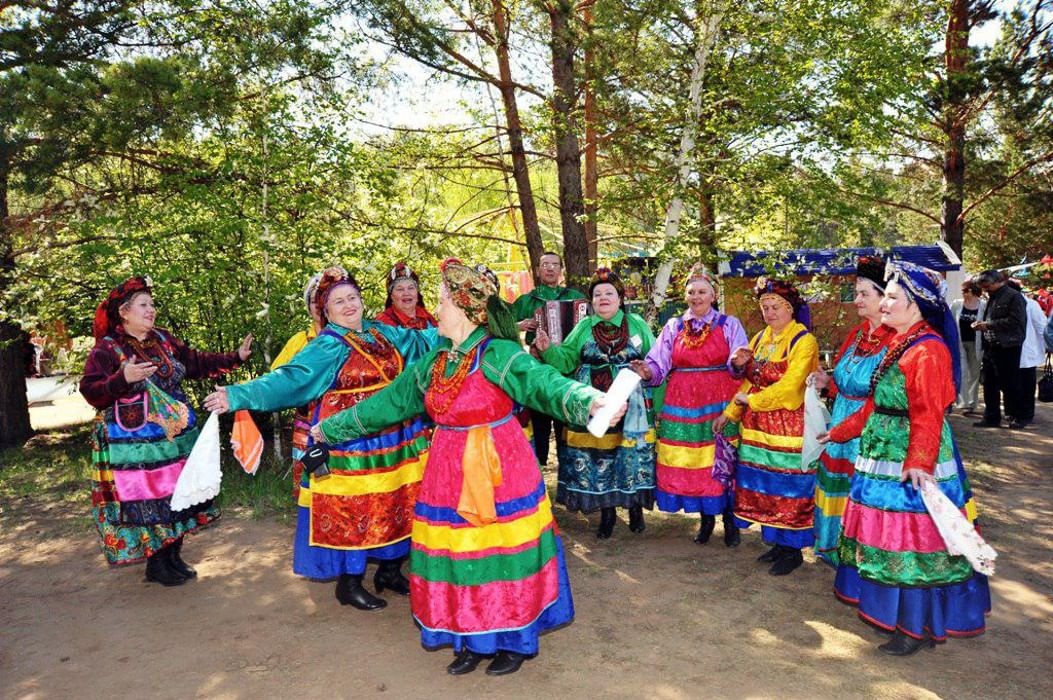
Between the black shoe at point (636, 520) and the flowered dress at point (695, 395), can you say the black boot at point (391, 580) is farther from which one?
the flowered dress at point (695, 395)

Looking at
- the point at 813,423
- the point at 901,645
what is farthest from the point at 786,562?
the point at 901,645

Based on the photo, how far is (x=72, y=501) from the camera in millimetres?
7371

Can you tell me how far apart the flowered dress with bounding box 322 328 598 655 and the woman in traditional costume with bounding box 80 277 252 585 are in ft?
6.56

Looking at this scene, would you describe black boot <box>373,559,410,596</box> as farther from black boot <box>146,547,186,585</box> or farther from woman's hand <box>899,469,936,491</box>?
woman's hand <box>899,469,936,491</box>

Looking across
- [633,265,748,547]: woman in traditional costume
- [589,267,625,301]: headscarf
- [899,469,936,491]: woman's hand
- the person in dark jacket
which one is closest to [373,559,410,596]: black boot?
[633,265,748,547]: woman in traditional costume

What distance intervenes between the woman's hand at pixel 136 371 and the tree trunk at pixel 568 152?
16.6 ft

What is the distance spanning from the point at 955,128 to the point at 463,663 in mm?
14703

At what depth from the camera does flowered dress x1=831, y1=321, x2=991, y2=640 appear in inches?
138

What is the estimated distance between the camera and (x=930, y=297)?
3695 millimetres

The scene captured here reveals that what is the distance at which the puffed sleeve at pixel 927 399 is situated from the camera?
3.47 metres

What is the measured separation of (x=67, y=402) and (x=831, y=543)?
15.3 m

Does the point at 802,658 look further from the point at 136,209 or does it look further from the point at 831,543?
the point at 136,209

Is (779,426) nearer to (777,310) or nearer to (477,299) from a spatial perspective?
(777,310)

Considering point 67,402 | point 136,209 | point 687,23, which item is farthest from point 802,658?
point 67,402
